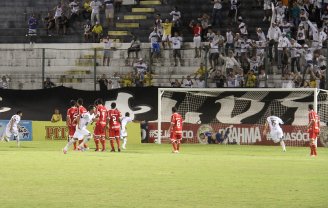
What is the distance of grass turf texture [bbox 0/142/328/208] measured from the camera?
17.2 meters

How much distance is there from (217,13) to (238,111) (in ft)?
23.8

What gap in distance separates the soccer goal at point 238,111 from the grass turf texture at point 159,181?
43.0 feet

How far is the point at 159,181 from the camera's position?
21.4m

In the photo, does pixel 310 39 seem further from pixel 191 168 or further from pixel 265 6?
pixel 191 168

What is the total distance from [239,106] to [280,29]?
4842mm

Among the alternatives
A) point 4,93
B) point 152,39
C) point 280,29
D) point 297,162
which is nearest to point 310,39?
point 280,29

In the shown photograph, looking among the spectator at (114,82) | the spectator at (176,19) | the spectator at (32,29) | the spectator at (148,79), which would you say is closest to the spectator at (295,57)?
the spectator at (148,79)

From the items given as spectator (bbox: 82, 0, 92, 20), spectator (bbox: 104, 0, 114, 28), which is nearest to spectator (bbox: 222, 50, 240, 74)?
spectator (bbox: 104, 0, 114, 28)

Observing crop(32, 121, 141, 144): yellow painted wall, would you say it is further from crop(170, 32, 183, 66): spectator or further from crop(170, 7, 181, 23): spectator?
crop(170, 7, 181, 23): spectator

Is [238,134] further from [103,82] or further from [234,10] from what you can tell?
[234,10]

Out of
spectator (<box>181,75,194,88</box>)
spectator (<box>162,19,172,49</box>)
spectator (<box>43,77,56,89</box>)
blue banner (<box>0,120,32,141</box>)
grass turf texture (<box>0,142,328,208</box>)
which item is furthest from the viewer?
spectator (<box>162,19,172,49</box>)

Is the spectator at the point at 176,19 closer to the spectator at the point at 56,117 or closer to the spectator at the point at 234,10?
the spectator at the point at 234,10

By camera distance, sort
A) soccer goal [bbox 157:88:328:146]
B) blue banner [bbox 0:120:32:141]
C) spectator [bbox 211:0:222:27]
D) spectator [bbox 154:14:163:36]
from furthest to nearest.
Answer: spectator [bbox 211:0:222:27] < spectator [bbox 154:14:163:36] < blue banner [bbox 0:120:32:141] < soccer goal [bbox 157:88:328:146]

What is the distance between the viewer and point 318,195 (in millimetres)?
18484
